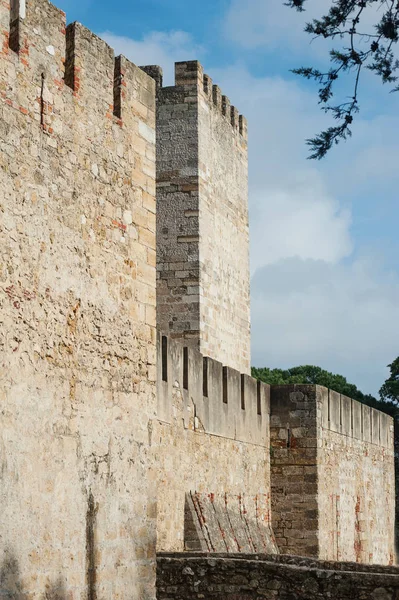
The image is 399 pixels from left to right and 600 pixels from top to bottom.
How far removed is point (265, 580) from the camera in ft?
26.1

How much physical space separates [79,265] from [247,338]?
12.0 meters

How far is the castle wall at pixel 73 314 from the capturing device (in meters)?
6.16

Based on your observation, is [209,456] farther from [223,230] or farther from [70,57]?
[223,230]

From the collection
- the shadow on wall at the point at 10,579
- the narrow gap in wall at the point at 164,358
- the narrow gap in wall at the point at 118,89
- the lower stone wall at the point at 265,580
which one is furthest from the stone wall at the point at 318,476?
the shadow on wall at the point at 10,579

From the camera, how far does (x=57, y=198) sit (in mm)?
6664

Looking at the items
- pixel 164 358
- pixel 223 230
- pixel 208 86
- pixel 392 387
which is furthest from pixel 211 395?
pixel 392 387

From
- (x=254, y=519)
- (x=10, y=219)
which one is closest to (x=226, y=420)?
(x=254, y=519)

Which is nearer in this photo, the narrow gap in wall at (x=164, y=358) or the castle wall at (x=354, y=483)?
the narrow gap in wall at (x=164, y=358)

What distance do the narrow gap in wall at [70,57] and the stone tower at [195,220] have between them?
954cm

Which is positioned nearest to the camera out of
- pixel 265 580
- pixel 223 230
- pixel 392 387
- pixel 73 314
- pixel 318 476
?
pixel 73 314

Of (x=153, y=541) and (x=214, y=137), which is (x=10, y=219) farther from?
(x=214, y=137)

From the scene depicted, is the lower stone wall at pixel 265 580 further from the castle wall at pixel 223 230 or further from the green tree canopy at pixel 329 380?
the green tree canopy at pixel 329 380

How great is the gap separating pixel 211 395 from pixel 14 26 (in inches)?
224

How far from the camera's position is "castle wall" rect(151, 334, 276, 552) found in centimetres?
1001
